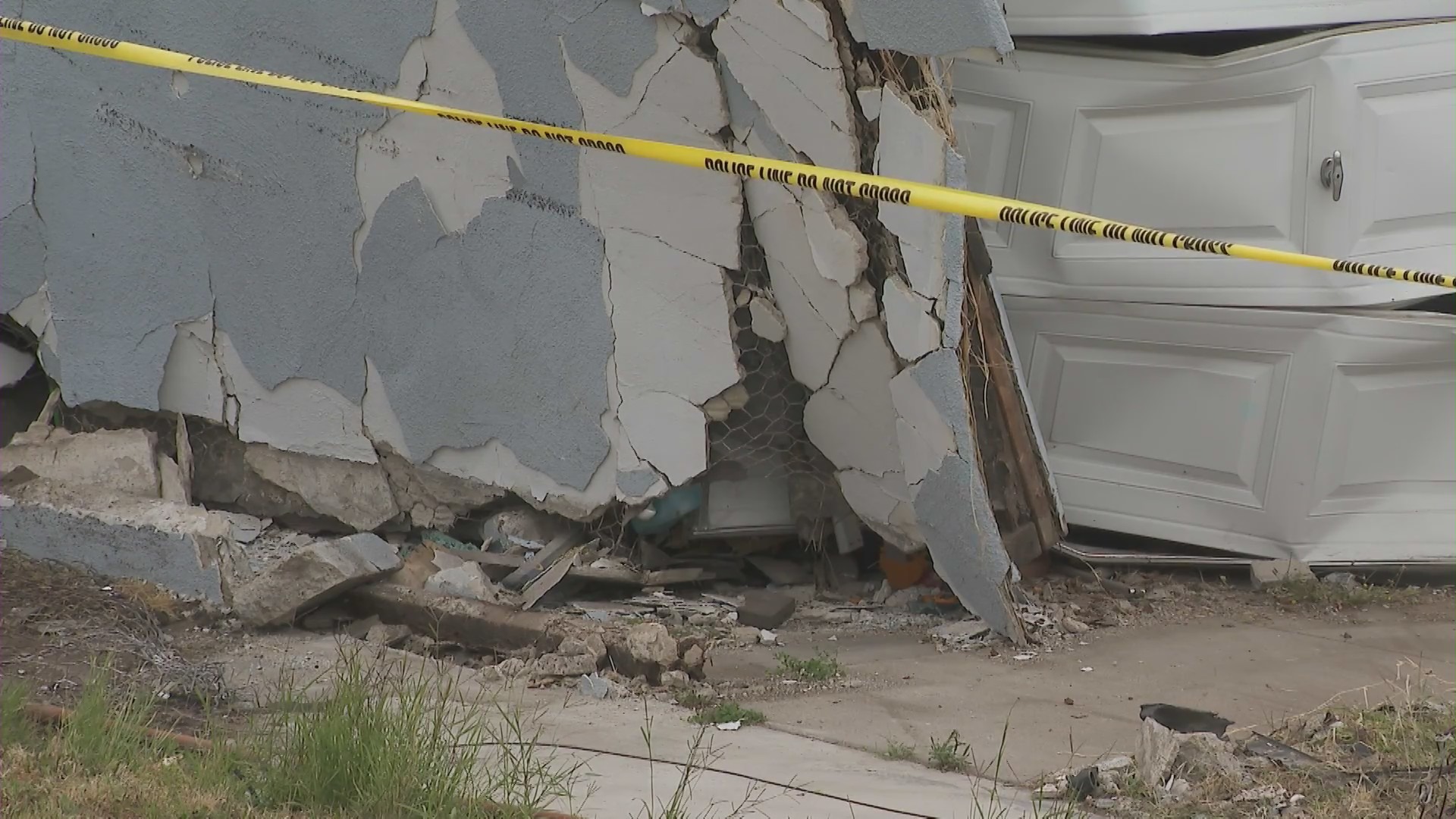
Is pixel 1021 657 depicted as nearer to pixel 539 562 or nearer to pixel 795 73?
pixel 539 562

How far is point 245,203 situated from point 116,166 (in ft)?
1.70

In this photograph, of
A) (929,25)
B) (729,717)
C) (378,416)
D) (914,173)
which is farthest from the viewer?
(378,416)

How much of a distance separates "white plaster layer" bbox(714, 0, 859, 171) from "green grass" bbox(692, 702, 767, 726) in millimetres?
1486

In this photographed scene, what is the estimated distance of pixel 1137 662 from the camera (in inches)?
160

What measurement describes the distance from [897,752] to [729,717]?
1.49 feet

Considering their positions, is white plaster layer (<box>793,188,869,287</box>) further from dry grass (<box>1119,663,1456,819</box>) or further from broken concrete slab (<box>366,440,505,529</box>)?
dry grass (<box>1119,663,1456,819</box>)

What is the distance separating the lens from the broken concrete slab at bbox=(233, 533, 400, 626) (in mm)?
4262

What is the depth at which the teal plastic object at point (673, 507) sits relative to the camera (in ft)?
15.2

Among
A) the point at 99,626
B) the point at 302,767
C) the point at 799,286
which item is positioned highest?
the point at 799,286

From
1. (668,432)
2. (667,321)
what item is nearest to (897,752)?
(668,432)

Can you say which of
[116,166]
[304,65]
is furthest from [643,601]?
[116,166]

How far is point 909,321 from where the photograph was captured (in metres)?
3.93

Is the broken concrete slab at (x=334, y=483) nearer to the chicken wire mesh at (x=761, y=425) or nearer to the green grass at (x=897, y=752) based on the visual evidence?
the chicken wire mesh at (x=761, y=425)

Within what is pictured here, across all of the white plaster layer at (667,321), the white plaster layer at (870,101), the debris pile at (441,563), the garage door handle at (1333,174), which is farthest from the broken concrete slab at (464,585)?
the garage door handle at (1333,174)
